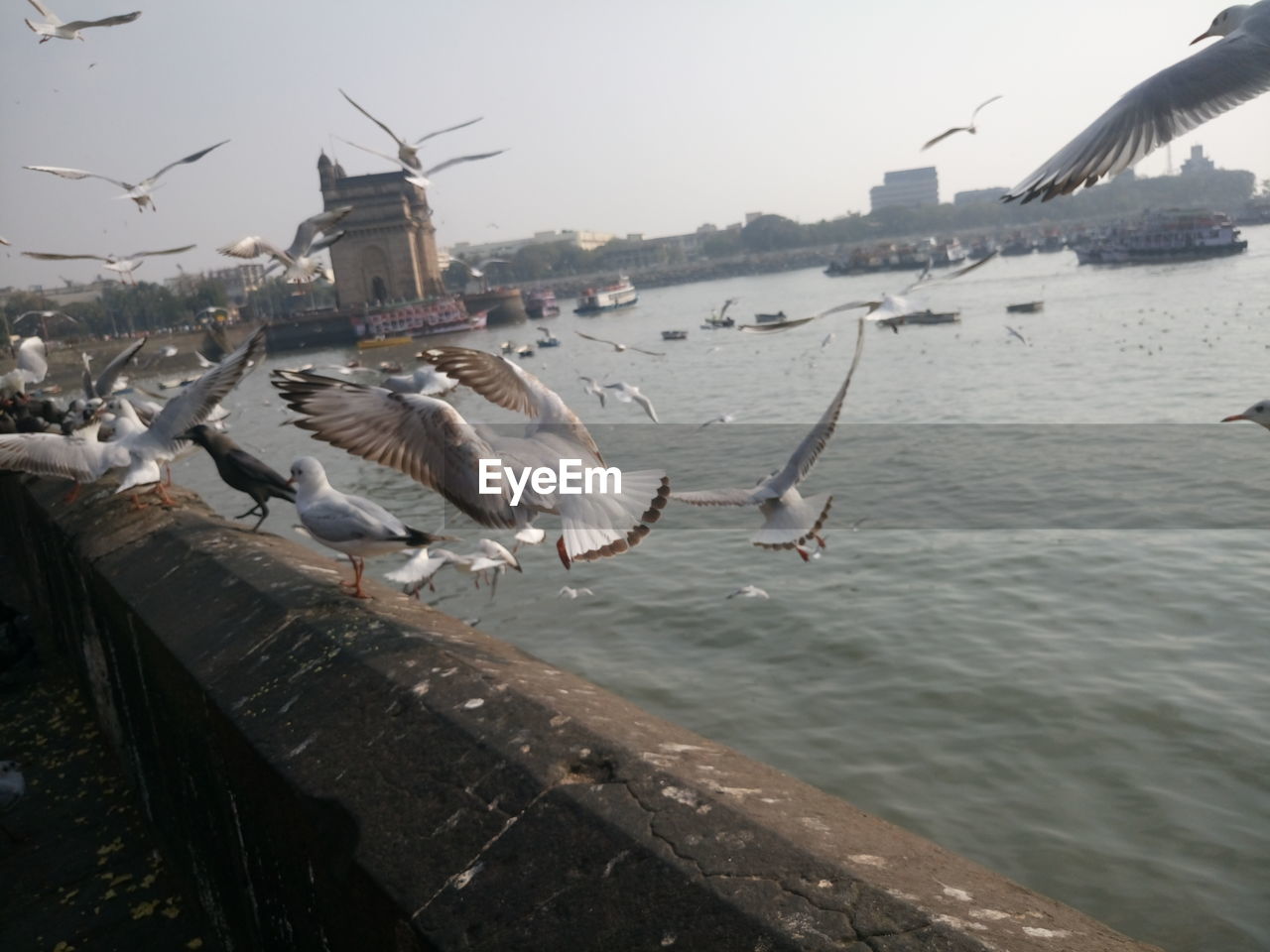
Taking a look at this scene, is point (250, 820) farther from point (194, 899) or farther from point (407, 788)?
point (194, 899)

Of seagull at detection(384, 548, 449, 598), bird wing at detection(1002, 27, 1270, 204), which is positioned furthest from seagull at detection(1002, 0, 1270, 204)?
seagull at detection(384, 548, 449, 598)

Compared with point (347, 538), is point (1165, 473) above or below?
below

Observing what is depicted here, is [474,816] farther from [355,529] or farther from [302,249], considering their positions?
[302,249]

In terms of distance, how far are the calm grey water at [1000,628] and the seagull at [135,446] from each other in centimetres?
280

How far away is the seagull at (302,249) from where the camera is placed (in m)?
7.84

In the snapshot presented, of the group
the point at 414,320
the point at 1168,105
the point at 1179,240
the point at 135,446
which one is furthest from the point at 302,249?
the point at 1179,240

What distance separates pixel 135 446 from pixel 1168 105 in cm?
483

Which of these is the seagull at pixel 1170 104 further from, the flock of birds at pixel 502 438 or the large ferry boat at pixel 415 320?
the large ferry boat at pixel 415 320

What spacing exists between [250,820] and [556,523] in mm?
8592

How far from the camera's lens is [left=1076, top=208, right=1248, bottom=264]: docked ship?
174ft

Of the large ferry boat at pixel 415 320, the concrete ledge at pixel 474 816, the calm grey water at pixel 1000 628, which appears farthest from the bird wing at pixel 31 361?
the large ferry boat at pixel 415 320

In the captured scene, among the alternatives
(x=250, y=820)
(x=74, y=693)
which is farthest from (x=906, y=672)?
(x=250, y=820)

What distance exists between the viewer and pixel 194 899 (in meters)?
2.85

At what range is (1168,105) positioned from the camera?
3.90m
